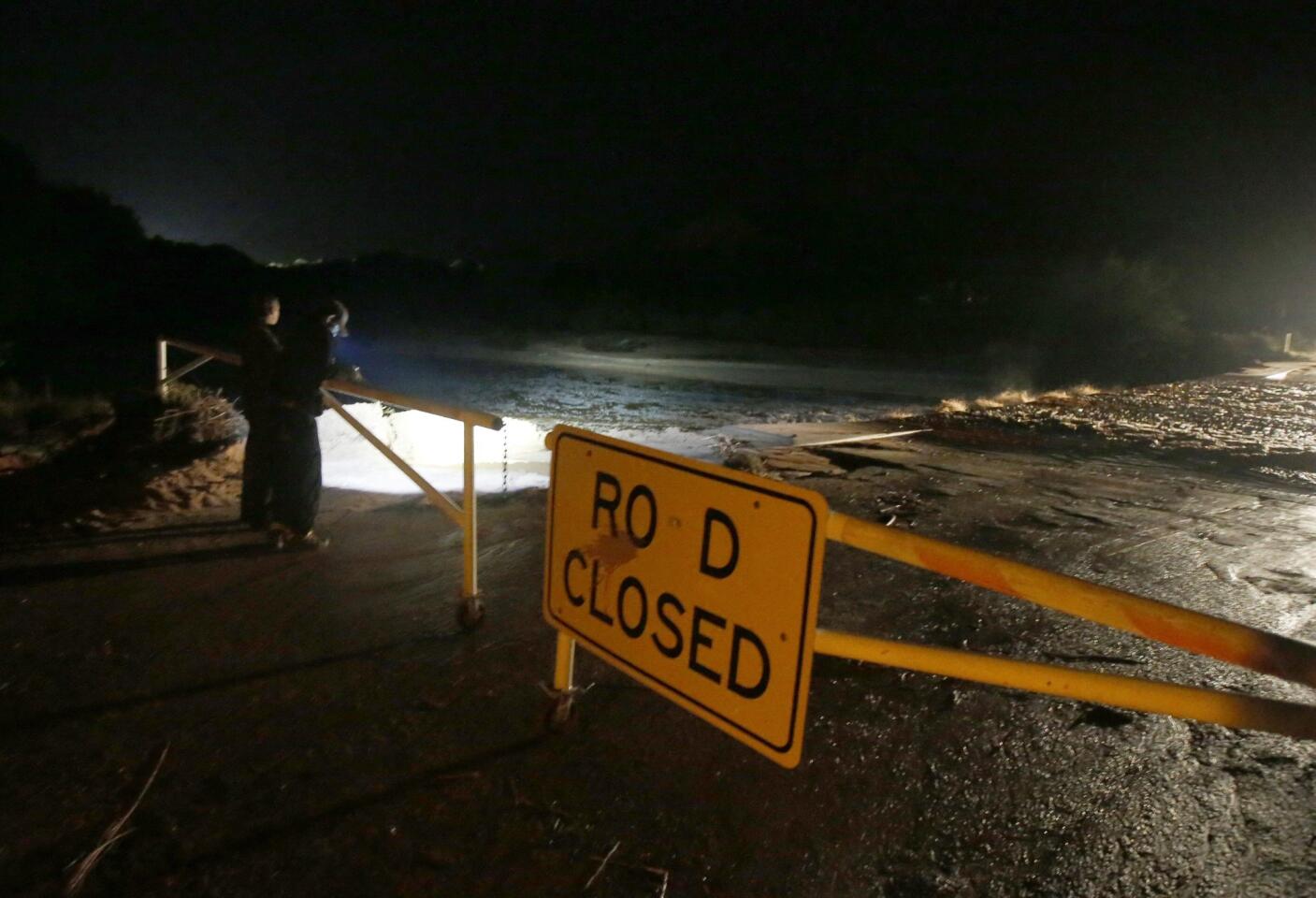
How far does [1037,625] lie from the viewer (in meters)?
5.23

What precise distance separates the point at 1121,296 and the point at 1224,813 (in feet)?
121

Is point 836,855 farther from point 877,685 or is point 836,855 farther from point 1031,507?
point 1031,507

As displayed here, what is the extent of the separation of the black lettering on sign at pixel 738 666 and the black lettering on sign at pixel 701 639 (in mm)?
50

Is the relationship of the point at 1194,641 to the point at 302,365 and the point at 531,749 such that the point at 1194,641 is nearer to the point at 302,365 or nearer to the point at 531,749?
the point at 531,749

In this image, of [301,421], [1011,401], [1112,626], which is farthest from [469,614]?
[1011,401]

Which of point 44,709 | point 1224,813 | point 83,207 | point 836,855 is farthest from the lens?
point 83,207

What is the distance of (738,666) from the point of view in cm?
278

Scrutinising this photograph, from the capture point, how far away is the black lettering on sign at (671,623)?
2.96m

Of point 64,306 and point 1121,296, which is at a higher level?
point 1121,296

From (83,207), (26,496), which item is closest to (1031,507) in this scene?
(26,496)

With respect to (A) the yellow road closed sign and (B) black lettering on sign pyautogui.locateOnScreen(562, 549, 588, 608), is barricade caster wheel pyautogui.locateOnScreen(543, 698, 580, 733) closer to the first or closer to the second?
(A) the yellow road closed sign

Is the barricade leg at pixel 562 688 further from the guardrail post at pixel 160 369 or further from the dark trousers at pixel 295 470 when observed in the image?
the guardrail post at pixel 160 369

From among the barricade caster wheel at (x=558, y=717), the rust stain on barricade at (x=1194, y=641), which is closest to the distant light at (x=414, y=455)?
the barricade caster wheel at (x=558, y=717)

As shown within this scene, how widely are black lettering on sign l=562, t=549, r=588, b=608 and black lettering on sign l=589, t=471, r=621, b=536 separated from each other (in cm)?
14
